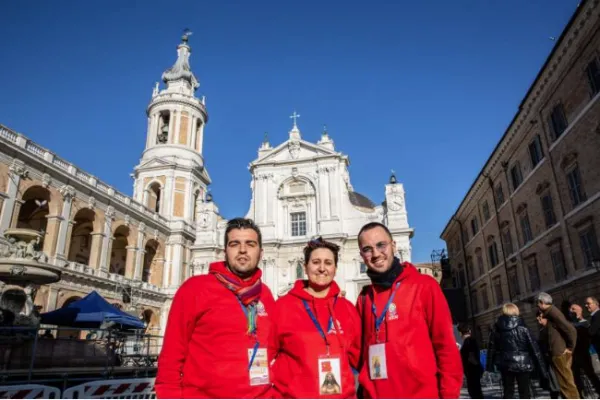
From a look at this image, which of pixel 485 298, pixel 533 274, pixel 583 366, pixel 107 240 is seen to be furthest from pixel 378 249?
pixel 107 240

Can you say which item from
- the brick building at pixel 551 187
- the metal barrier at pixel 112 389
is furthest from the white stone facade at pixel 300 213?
the metal barrier at pixel 112 389

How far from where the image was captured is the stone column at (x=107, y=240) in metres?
26.1

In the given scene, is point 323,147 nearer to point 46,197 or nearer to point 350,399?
point 46,197

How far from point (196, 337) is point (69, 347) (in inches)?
358

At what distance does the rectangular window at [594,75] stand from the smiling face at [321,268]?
1286cm

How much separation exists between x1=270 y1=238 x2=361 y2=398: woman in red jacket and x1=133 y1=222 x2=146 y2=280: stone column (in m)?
29.1

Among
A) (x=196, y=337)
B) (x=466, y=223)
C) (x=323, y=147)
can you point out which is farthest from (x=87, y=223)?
(x=196, y=337)

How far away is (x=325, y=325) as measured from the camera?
2979 mm

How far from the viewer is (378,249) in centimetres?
299

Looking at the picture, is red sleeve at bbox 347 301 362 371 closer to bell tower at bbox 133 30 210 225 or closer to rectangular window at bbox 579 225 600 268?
rectangular window at bbox 579 225 600 268

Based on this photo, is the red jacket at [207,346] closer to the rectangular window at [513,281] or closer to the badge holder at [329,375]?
the badge holder at [329,375]

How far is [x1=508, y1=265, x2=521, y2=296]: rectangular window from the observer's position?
19.0 meters

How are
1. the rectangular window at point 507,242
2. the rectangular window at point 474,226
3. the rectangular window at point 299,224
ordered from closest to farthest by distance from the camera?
the rectangular window at point 507,242 → the rectangular window at point 474,226 → the rectangular window at point 299,224

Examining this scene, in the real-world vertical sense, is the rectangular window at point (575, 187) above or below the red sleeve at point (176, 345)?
above
